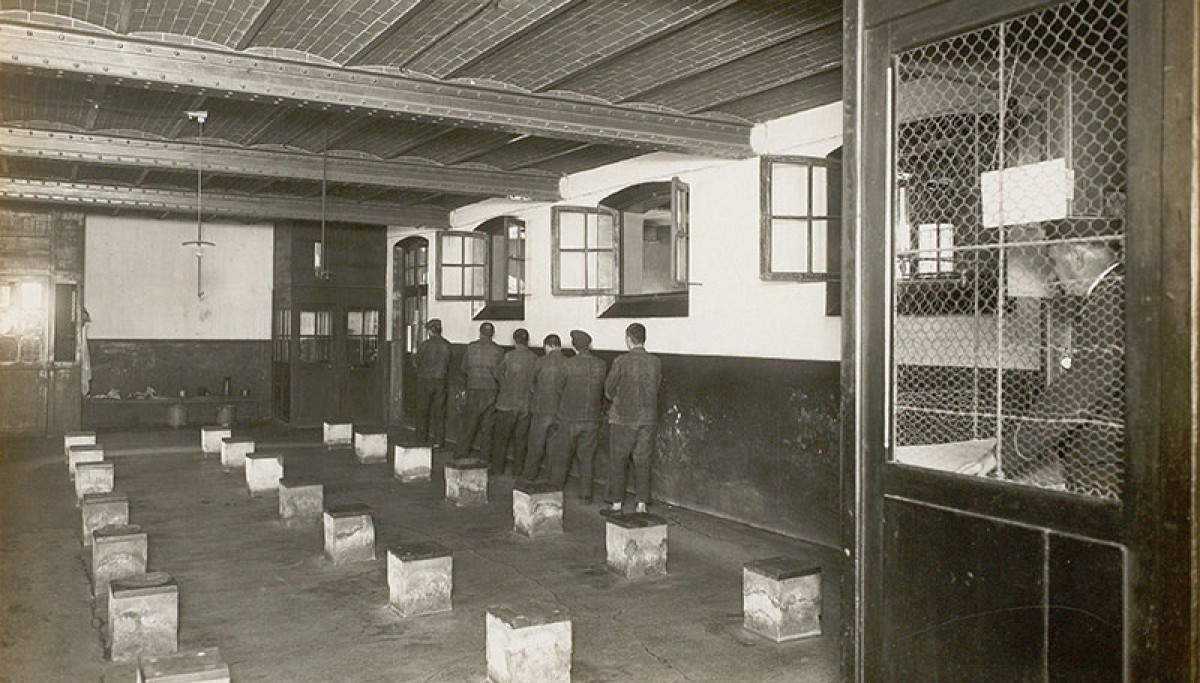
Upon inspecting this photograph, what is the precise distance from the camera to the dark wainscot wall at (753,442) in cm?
768

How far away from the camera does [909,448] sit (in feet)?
13.1

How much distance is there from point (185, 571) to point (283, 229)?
34.9 feet

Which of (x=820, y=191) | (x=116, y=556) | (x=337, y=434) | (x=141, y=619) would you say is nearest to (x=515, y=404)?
(x=337, y=434)

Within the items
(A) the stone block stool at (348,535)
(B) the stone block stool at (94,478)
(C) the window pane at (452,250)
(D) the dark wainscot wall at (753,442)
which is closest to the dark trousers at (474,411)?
(D) the dark wainscot wall at (753,442)

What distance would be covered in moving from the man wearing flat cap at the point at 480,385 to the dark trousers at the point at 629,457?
296cm

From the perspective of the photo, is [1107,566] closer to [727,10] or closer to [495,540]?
[727,10]

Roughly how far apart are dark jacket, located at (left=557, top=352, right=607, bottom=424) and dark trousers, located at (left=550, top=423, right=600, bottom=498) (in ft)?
0.34

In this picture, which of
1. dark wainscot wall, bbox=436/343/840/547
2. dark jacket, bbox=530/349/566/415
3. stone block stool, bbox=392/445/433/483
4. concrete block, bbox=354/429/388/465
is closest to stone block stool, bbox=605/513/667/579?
dark wainscot wall, bbox=436/343/840/547

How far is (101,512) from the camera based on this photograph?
7379mm

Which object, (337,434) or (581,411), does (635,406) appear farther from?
(337,434)

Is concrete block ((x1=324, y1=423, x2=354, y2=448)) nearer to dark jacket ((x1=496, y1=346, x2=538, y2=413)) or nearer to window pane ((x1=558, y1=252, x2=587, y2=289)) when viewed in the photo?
dark jacket ((x1=496, y1=346, x2=538, y2=413))

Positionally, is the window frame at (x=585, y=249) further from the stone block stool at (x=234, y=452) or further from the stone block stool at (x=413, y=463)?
the stone block stool at (x=234, y=452)

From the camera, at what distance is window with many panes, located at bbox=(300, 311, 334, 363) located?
1583 cm

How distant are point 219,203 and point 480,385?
4.94m
